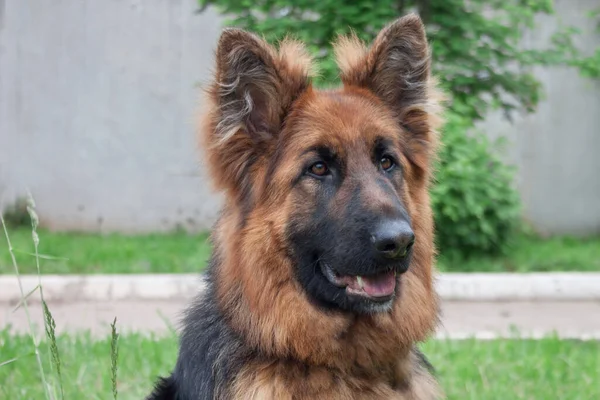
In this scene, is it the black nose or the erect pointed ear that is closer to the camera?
the black nose

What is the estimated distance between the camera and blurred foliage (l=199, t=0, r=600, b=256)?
8891 millimetres

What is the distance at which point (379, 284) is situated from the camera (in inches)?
136

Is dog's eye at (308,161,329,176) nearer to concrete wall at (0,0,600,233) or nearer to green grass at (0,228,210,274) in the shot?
green grass at (0,228,210,274)

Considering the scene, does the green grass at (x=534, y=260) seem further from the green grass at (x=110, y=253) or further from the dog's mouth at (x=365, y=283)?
the dog's mouth at (x=365, y=283)

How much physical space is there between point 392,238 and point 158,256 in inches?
283

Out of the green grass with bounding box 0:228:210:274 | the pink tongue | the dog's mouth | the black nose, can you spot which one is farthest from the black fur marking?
the green grass with bounding box 0:228:210:274

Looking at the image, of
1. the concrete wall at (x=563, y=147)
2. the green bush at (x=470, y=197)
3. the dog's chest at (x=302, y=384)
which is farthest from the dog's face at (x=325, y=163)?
the concrete wall at (x=563, y=147)

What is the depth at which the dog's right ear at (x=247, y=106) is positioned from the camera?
358 cm

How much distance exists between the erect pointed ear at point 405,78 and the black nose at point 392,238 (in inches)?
33.0

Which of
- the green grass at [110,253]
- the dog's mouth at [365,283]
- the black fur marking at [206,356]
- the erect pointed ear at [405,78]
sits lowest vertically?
the green grass at [110,253]

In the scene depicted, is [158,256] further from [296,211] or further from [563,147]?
[563,147]

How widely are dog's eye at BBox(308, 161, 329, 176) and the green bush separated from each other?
5671 mm

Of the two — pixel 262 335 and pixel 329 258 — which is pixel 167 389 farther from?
pixel 329 258

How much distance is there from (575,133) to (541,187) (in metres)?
1.11
